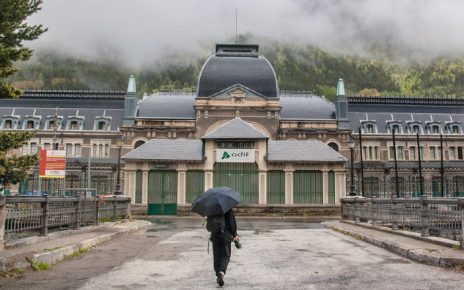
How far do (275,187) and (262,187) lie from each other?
41.4 inches

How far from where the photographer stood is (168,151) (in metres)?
39.6

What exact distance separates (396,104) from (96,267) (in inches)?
2685

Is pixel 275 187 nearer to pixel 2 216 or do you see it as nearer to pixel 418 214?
pixel 418 214

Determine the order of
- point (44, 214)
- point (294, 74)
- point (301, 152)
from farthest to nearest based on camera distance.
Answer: point (294, 74) < point (301, 152) < point (44, 214)

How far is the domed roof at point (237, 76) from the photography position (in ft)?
196

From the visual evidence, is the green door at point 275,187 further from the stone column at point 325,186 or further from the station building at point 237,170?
the stone column at point 325,186

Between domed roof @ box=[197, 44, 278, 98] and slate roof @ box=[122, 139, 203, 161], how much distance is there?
1962cm

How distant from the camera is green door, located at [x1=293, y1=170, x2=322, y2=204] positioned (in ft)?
127

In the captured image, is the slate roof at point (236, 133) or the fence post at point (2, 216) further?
the slate roof at point (236, 133)

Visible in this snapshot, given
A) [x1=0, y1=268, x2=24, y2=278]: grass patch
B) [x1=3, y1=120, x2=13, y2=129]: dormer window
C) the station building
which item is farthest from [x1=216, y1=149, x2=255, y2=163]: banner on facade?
[x1=3, y1=120, x2=13, y2=129]: dormer window

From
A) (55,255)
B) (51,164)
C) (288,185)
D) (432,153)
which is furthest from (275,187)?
(432,153)

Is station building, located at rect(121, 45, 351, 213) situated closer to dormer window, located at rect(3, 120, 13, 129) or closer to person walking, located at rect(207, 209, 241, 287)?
person walking, located at rect(207, 209, 241, 287)

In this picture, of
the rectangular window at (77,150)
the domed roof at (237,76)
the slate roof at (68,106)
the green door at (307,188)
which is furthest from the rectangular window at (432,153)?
the rectangular window at (77,150)

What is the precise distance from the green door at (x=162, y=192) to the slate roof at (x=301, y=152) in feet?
25.9
